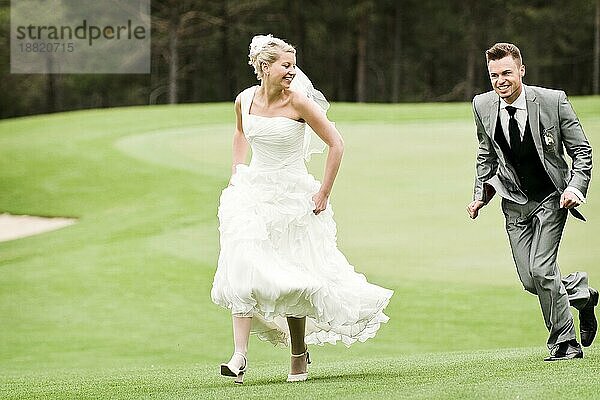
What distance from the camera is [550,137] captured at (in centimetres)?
629

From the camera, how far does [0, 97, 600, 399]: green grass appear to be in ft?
21.3

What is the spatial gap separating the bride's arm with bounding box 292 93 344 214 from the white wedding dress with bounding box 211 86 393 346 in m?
0.07

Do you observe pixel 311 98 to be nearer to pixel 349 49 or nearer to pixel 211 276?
pixel 211 276

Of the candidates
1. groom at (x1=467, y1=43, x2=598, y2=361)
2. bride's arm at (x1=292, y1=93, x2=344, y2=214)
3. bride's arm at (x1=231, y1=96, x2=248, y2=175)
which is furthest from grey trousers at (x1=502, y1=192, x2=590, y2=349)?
bride's arm at (x1=231, y1=96, x2=248, y2=175)

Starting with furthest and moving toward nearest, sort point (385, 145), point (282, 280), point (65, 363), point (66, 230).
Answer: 1. point (385, 145)
2. point (66, 230)
3. point (65, 363)
4. point (282, 280)

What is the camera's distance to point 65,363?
10461 millimetres

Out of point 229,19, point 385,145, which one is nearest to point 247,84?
point 229,19

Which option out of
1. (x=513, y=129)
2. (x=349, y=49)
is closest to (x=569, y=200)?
(x=513, y=129)

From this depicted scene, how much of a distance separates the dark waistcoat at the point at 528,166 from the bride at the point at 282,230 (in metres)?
0.94

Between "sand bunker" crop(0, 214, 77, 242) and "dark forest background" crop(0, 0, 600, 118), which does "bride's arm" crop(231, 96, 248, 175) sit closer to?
"sand bunker" crop(0, 214, 77, 242)

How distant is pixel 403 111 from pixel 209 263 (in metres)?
12.2

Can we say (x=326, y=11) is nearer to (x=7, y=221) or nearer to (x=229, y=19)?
(x=229, y=19)

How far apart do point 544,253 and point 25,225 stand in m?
11.9

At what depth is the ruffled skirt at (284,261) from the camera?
611 cm
